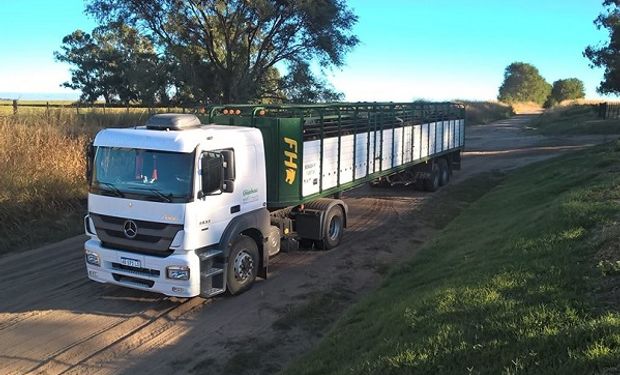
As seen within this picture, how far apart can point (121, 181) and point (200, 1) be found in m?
28.0

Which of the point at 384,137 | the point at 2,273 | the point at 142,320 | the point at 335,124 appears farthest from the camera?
the point at 384,137

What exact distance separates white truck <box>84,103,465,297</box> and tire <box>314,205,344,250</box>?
0.04 meters

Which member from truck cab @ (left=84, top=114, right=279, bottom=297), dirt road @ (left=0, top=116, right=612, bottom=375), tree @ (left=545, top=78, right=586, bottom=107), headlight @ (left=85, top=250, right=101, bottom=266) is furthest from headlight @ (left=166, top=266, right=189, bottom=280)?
tree @ (left=545, top=78, right=586, bottom=107)

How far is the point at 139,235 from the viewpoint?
721cm

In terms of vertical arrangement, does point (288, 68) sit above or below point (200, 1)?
below

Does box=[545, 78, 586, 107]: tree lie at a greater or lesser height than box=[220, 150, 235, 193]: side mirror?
greater

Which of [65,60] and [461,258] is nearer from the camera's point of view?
[461,258]

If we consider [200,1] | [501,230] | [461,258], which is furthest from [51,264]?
[200,1]

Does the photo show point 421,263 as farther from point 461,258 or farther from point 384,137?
point 384,137

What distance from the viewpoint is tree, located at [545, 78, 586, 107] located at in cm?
12519

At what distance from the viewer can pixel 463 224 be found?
12086mm

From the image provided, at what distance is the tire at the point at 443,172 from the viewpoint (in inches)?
761

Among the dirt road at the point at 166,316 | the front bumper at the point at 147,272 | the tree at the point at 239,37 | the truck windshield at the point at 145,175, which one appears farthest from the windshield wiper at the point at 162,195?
the tree at the point at 239,37

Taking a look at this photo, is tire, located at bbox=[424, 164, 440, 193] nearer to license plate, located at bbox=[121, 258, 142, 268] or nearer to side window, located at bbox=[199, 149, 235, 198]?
→ side window, located at bbox=[199, 149, 235, 198]
